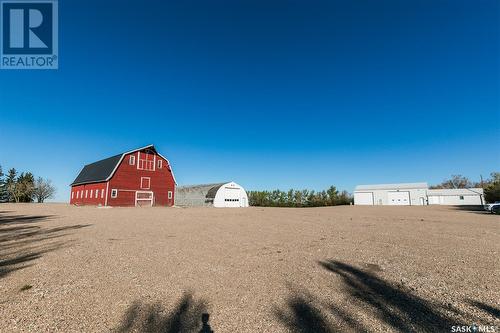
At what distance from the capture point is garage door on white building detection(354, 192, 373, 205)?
6376 centimetres

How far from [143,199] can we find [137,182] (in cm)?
275

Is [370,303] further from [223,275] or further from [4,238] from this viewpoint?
[4,238]

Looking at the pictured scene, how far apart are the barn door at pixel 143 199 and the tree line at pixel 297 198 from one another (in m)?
30.2

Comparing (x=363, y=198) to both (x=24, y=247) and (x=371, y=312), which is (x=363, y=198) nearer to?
(x=371, y=312)

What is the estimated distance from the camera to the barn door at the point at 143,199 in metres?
38.7

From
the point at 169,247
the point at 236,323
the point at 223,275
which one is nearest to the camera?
the point at 236,323

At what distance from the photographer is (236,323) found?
4035 mm

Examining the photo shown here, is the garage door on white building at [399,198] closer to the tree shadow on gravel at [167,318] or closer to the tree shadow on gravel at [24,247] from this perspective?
the tree shadow on gravel at [24,247]

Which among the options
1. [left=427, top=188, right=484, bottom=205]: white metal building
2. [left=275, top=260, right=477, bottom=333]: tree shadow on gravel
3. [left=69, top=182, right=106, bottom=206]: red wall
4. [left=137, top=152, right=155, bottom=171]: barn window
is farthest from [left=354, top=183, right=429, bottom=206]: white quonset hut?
[left=275, top=260, right=477, bottom=333]: tree shadow on gravel

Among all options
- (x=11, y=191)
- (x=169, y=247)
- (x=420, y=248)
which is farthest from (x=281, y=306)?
(x=11, y=191)

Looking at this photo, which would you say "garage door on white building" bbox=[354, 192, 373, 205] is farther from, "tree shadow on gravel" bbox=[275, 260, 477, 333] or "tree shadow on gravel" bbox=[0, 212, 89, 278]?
"tree shadow on gravel" bbox=[275, 260, 477, 333]

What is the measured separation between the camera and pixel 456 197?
6075 centimetres

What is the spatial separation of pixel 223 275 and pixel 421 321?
3992mm

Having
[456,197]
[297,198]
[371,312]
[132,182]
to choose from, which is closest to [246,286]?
[371,312]
